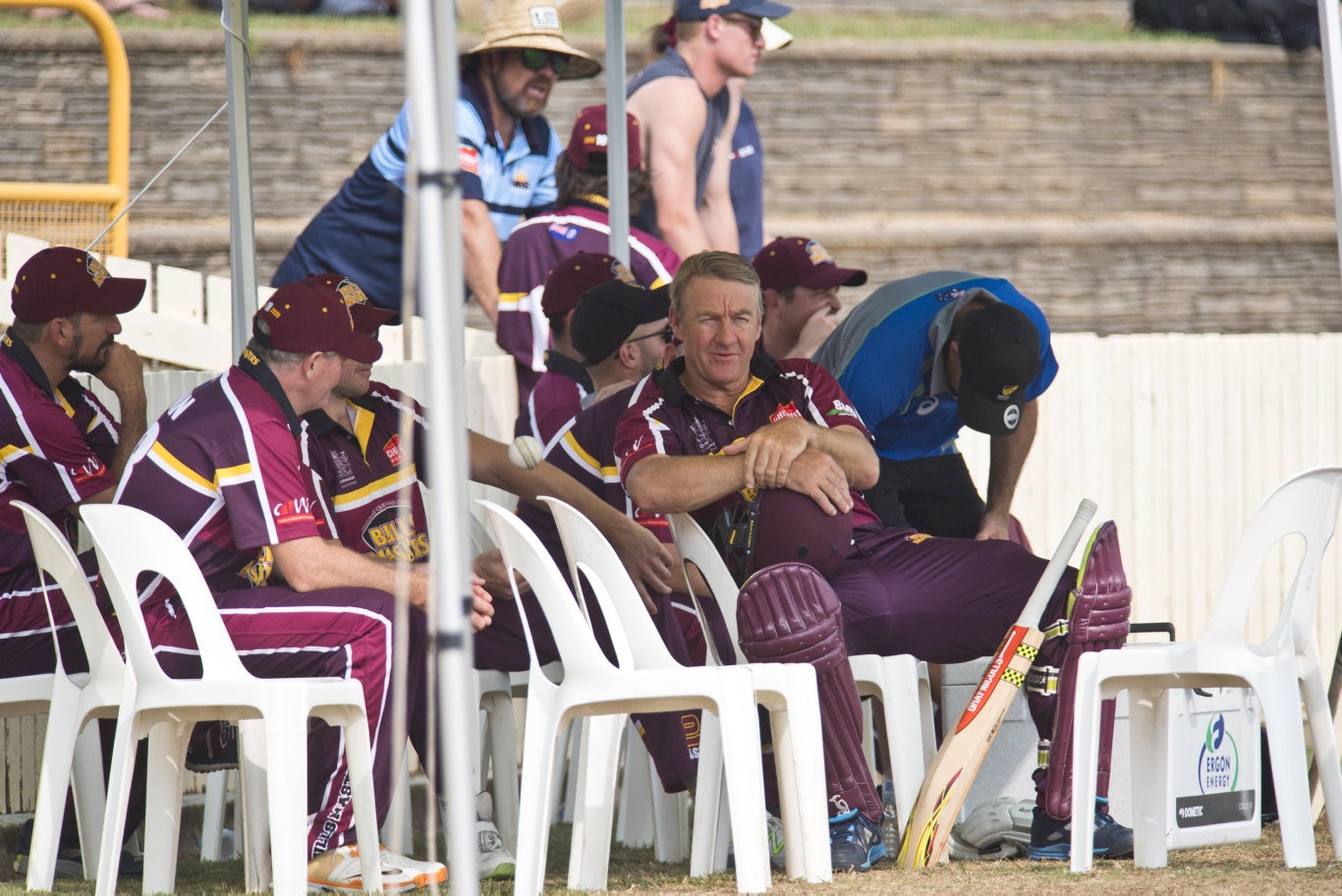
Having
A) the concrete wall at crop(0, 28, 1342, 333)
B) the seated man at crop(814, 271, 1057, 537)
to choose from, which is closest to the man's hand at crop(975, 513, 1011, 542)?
the seated man at crop(814, 271, 1057, 537)

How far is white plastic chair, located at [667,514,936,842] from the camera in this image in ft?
13.9

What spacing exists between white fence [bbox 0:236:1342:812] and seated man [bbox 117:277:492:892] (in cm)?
341

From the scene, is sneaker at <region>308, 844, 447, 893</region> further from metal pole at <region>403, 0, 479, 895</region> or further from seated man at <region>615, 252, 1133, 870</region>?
metal pole at <region>403, 0, 479, 895</region>

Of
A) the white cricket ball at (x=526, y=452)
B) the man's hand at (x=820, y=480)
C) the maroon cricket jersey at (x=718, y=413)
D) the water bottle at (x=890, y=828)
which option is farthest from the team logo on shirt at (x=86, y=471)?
the water bottle at (x=890, y=828)

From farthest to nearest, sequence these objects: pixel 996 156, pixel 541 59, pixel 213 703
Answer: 1. pixel 996 156
2. pixel 541 59
3. pixel 213 703

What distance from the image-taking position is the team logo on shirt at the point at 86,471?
15.6 feet

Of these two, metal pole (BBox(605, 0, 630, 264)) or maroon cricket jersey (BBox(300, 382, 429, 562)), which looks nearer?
maroon cricket jersey (BBox(300, 382, 429, 562))

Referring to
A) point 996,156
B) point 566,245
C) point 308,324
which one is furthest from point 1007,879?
point 996,156

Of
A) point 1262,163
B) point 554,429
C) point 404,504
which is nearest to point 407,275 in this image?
point 404,504

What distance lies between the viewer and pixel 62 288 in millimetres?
4855

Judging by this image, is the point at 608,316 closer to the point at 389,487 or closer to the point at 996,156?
the point at 389,487

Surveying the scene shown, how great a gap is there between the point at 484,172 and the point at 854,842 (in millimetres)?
3429

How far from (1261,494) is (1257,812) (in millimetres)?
4186

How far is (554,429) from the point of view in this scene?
5051 millimetres
